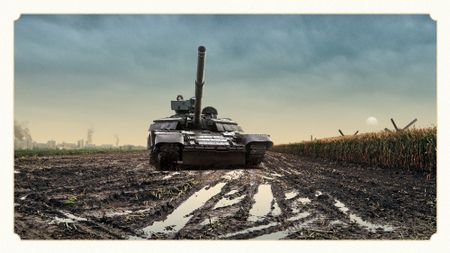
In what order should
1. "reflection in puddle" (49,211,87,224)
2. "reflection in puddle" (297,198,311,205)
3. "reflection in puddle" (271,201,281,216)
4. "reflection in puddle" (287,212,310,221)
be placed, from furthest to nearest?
"reflection in puddle" (297,198,311,205)
"reflection in puddle" (271,201,281,216)
"reflection in puddle" (287,212,310,221)
"reflection in puddle" (49,211,87,224)

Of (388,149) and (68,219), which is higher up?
(388,149)

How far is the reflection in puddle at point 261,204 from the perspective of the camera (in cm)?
666

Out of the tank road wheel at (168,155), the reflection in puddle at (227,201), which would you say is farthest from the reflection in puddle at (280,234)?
the tank road wheel at (168,155)

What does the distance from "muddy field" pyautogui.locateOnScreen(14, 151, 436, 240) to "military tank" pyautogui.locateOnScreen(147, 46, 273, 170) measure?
0.75 meters

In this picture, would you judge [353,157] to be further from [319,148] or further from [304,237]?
[304,237]

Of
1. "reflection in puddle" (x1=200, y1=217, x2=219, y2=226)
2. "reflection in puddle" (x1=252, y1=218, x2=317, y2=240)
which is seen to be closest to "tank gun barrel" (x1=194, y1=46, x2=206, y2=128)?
"reflection in puddle" (x1=200, y1=217, x2=219, y2=226)

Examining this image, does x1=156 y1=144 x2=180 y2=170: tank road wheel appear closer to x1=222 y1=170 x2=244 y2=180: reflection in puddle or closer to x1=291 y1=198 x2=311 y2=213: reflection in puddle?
x1=222 y1=170 x2=244 y2=180: reflection in puddle

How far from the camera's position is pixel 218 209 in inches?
276

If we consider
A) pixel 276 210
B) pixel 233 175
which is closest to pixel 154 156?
pixel 233 175

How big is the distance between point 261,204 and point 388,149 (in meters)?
10.6

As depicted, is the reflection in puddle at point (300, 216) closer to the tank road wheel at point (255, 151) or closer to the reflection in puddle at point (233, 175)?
the reflection in puddle at point (233, 175)

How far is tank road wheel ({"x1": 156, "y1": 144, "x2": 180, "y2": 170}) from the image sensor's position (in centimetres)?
1067

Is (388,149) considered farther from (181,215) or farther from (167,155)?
(181,215)
